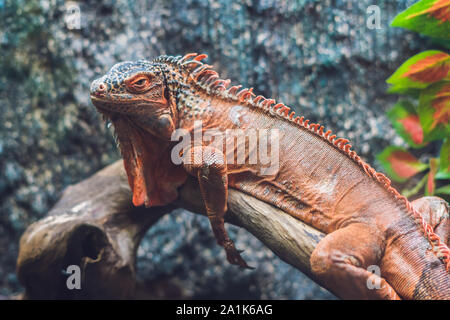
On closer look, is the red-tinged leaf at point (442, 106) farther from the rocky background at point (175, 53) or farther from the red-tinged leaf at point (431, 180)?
the rocky background at point (175, 53)

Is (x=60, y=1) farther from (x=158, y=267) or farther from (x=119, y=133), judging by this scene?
(x=158, y=267)

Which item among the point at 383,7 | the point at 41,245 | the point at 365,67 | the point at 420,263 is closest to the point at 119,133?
the point at 41,245

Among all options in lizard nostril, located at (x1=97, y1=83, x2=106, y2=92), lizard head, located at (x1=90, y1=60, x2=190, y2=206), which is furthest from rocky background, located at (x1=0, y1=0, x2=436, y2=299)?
lizard nostril, located at (x1=97, y1=83, x2=106, y2=92)

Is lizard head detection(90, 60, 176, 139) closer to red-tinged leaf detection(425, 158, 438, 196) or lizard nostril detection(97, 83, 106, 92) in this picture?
lizard nostril detection(97, 83, 106, 92)

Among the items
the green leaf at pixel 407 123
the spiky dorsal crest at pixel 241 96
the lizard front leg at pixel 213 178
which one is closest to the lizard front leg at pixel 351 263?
the spiky dorsal crest at pixel 241 96

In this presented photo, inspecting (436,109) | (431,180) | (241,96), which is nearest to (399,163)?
(431,180)

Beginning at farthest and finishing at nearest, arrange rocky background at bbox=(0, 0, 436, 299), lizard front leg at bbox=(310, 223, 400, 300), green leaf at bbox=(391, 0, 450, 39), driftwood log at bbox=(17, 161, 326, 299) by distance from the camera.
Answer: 1. rocky background at bbox=(0, 0, 436, 299)
2. driftwood log at bbox=(17, 161, 326, 299)
3. green leaf at bbox=(391, 0, 450, 39)
4. lizard front leg at bbox=(310, 223, 400, 300)

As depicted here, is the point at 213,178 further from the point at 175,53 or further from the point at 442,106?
the point at 175,53
